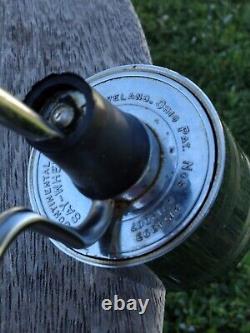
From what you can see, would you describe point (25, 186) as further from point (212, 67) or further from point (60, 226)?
point (212, 67)

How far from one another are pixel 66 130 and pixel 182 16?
1789 millimetres

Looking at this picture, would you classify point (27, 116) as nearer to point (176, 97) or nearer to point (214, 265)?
point (176, 97)

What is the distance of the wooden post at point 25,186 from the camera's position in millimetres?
1186

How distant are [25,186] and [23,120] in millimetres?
517

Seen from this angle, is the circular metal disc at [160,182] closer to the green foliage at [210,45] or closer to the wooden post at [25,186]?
the wooden post at [25,186]

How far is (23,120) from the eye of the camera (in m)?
0.79

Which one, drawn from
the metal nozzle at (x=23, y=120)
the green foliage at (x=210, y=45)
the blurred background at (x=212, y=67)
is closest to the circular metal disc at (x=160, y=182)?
the metal nozzle at (x=23, y=120)

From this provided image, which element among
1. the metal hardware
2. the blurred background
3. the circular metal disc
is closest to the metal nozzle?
the metal hardware

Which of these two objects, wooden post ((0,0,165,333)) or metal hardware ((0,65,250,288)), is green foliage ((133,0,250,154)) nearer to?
wooden post ((0,0,165,333))

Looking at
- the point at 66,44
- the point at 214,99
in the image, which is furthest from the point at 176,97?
the point at 214,99

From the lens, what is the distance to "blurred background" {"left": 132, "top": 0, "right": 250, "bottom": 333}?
1979mm

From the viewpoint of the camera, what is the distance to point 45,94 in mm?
868

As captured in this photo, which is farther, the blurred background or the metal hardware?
the blurred background

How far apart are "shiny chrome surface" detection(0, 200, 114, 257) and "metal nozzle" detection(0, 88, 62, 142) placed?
93 millimetres
